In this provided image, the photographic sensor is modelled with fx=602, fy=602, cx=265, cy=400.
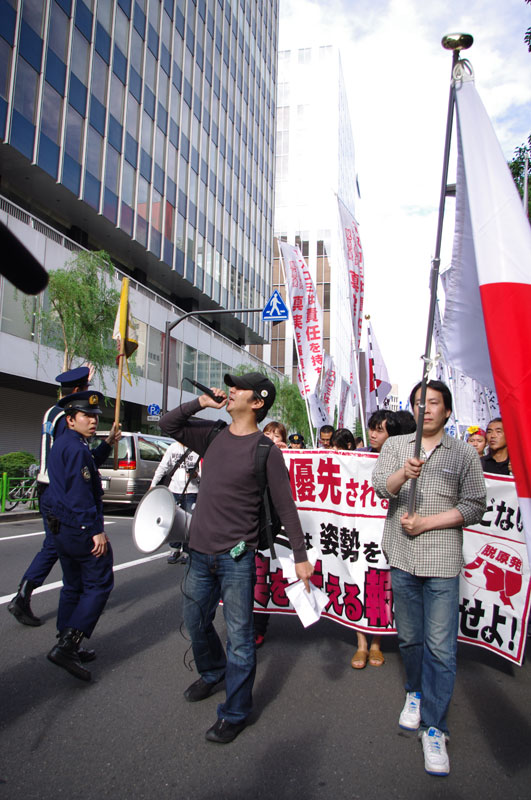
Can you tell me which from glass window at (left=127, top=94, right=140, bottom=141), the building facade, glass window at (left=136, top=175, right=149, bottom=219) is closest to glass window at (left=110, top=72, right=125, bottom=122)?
glass window at (left=127, top=94, right=140, bottom=141)

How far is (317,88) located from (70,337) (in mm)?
75036

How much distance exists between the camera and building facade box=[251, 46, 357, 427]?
74.7m

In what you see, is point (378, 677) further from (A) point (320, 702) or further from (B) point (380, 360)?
(B) point (380, 360)

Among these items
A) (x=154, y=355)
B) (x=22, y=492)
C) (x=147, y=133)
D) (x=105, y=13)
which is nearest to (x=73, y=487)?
(x=22, y=492)

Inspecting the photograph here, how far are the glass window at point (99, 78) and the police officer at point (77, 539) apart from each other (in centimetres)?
2356

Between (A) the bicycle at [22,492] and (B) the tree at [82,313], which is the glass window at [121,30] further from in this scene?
(A) the bicycle at [22,492]

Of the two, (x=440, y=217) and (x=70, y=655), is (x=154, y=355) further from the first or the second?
(x=440, y=217)

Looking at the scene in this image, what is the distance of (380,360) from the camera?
10984mm

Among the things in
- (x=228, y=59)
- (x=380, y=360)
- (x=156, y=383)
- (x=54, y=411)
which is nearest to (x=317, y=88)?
(x=228, y=59)

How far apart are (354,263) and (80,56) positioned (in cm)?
1929

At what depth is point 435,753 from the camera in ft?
9.40

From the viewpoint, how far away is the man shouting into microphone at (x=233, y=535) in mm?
3143

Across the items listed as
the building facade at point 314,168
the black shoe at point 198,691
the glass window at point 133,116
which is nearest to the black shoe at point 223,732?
the black shoe at point 198,691

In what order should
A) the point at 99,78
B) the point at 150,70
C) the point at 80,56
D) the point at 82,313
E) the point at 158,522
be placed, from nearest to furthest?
the point at 158,522, the point at 82,313, the point at 80,56, the point at 99,78, the point at 150,70
